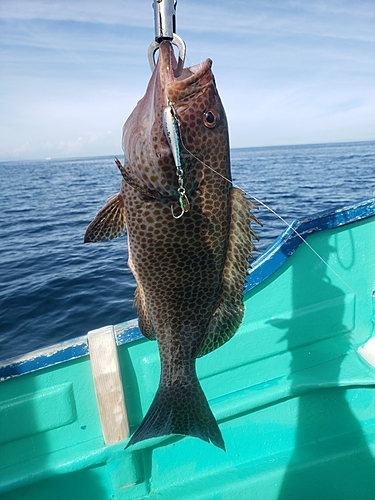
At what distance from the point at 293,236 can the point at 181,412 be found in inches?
84.4

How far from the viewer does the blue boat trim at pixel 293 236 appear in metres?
3.93

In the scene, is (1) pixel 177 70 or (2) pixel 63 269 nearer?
(1) pixel 177 70

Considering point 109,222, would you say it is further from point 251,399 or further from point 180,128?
point 251,399

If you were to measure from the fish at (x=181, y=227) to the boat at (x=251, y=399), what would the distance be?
3.89ft

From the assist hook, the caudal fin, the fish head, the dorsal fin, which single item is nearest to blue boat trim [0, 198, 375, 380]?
the caudal fin

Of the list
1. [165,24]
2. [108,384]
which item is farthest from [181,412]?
[165,24]

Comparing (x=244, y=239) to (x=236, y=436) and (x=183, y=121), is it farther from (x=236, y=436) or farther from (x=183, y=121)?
(x=236, y=436)

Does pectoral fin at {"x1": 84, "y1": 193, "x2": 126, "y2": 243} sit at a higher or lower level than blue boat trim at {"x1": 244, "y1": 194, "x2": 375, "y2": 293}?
higher

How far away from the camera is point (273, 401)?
402cm

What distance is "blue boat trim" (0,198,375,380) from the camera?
344 cm

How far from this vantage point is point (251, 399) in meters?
3.97

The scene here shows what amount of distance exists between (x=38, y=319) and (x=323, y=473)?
25.4ft

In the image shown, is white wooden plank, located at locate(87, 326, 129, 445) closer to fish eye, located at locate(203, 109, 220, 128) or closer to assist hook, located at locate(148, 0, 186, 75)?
fish eye, located at locate(203, 109, 220, 128)

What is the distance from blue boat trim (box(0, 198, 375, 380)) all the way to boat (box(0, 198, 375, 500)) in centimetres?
1
